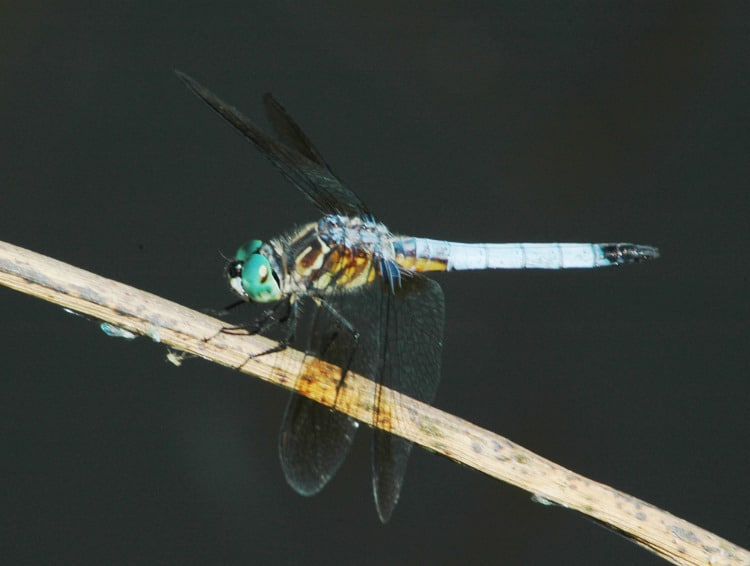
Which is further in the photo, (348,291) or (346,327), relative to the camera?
(348,291)

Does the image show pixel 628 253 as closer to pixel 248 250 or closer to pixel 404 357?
pixel 404 357

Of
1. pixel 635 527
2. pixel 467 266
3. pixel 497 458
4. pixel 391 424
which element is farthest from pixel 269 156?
pixel 635 527

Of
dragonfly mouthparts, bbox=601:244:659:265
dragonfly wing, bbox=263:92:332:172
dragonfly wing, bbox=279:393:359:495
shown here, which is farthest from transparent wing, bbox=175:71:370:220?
dragonfly mouthparts, bbox=601:244:659:265

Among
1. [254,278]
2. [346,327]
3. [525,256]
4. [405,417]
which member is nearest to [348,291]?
[346,327]

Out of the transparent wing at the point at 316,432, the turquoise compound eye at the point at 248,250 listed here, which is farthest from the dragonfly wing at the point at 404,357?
the turquoise compound eye at the point at 248,250

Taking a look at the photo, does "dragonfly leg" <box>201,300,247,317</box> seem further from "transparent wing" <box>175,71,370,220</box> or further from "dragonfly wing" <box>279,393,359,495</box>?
"transparent wing" <box>175,71,370,220</box>

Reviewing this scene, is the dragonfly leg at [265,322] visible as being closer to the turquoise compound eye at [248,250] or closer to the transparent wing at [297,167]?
the turquoise compound eye at [248,250]

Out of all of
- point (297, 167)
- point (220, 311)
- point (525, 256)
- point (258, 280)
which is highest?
point (525, 256)

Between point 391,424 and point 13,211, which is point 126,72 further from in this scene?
point 391,424

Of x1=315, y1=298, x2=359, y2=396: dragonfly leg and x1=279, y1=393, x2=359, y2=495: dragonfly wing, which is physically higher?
x1=315, y1=298, x2=359, y2=396: dragonfly leg
